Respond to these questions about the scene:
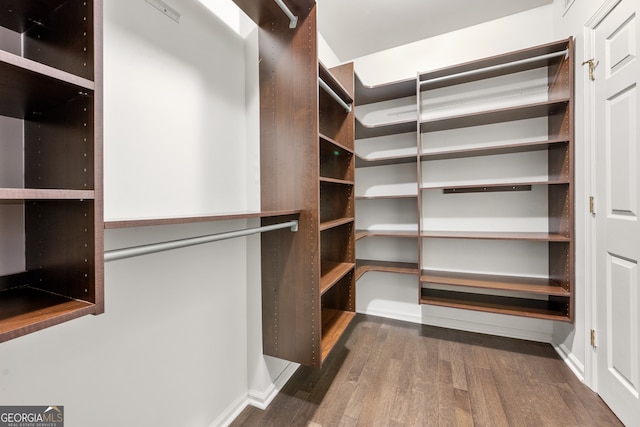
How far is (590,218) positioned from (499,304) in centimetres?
94

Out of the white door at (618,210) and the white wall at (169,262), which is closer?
the white wall at (169,262)

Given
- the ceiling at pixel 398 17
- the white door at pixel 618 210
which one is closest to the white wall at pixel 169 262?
the ceiling at pixel 398 17

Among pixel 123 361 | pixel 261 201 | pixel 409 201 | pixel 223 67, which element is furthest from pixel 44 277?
pixel 409 201

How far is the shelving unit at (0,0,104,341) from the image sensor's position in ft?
2.06

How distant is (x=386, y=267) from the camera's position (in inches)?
104

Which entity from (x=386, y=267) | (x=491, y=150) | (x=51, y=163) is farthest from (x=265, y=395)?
(x=491, y=150)

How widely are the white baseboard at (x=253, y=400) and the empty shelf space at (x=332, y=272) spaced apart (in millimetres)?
723

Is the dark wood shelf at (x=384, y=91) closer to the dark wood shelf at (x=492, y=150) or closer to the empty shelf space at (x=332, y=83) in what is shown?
the empty shelf space at (x=332, y=83)

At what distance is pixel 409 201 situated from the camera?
110 inches

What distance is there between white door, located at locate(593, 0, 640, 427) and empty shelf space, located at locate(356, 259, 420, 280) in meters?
1.19

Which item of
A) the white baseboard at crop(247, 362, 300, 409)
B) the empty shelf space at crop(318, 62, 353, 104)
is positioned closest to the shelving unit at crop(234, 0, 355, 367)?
the empty shelf space at crop(318, 62, 353, 104)

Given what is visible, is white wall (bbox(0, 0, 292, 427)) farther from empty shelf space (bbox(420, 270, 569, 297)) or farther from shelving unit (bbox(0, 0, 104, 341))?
empty shelf space (bbox(420, 270, 569, 297))

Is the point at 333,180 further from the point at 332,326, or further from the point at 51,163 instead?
the point at 51,163

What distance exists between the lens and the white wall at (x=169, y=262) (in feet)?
3.06
